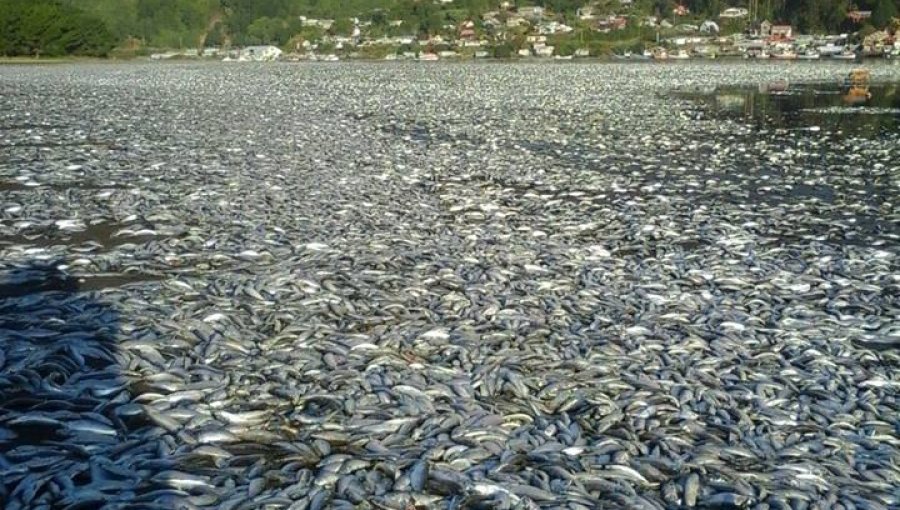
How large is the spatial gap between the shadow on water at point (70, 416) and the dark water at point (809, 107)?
70.6 ft

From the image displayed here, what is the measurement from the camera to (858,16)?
143 m

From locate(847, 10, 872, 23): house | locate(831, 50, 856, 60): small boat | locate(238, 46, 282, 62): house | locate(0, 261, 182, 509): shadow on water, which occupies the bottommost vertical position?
locate(831, 50, 856, 60): small boat

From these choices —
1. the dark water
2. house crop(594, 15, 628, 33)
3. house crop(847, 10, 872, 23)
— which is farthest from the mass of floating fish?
house crop(594, 15, 628, 33)

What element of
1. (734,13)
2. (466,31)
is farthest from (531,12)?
(734,13)

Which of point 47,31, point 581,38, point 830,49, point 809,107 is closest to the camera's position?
point 809,107

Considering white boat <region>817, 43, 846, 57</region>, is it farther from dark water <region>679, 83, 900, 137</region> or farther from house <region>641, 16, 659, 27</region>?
dark water <region>679, 83, 900, 137</region>

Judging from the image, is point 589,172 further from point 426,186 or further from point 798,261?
point 798,261

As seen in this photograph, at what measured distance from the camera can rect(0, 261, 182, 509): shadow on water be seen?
13.8 feet

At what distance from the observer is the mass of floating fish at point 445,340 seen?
14.9ft

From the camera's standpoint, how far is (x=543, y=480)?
4.49m

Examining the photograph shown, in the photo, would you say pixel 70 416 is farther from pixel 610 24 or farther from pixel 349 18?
pixel 349 18

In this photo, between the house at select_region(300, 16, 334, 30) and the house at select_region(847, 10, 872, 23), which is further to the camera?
the house at select_region(300, 16, 334, 30)

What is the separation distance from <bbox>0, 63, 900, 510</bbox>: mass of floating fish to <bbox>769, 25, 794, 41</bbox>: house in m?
133

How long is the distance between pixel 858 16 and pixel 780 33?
15.9 m
